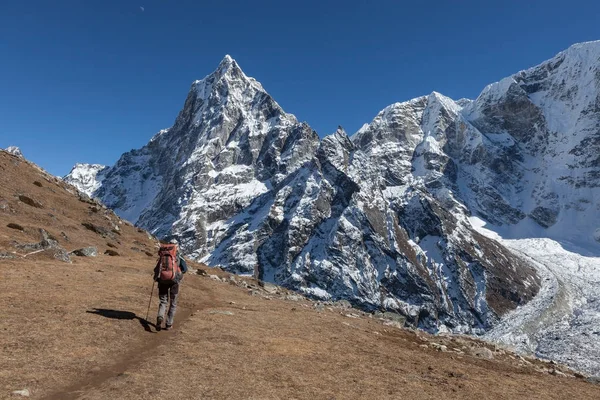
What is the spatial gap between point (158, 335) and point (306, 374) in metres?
7.15

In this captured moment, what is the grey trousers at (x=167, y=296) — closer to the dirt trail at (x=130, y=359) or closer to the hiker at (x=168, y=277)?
the hiker at (x=168, y=277)

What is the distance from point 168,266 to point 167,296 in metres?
1.63

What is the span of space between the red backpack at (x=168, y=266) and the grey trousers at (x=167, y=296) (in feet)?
1.16

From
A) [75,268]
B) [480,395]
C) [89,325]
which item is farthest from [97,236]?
[480,395]

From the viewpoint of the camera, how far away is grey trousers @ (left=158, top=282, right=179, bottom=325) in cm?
1942

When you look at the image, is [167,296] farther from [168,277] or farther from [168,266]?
[168,266]

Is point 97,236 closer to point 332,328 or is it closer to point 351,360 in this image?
point 332,328

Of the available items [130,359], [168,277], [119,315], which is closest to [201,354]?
[130,359]

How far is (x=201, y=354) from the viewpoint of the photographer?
15.9m

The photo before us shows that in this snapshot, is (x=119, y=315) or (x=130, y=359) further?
(x=119, y=315)

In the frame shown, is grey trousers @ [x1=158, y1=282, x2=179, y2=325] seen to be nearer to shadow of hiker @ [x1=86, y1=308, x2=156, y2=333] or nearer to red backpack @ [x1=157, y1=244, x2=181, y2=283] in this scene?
red backpack @ [x1=157, y1=244, x2=181, y2=283]

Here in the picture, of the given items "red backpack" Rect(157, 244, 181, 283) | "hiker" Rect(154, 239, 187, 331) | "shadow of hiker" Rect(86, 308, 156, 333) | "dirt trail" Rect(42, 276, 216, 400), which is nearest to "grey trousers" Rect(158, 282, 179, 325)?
"hiker" Rect(154, 239, 187, 331)

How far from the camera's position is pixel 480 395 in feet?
47.1

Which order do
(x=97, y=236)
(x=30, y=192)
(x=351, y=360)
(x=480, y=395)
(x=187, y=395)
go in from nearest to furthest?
(x=187, y=395)
(x=480, y=395)
(x=351, y=360)
(x=97, y=236)
(x=30, y=192)
